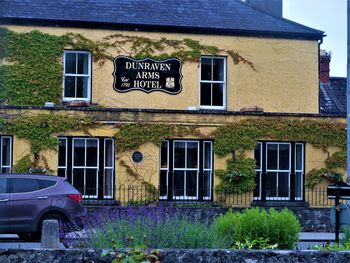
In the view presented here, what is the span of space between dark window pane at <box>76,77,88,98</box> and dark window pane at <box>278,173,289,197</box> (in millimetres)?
7788

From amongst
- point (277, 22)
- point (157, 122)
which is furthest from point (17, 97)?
point (277, 22)

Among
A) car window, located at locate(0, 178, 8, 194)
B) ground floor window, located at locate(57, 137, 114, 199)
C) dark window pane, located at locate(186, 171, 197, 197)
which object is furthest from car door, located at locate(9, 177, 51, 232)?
dark window pane, located at locate(186, 171, 197, 197)

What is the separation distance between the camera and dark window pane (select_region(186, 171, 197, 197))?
2695cm

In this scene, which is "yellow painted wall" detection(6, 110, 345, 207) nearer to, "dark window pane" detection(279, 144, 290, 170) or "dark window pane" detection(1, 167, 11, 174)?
"dark window pane" detection(1, 167, 11, 174)

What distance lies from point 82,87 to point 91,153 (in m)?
3.00

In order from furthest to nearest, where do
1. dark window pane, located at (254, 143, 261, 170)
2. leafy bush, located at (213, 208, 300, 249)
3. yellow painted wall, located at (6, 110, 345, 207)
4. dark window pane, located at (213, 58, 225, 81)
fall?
1. dark window pane, located at (213, 58, 225, 81)
2. dark window pane, located at (254, 143, 261, 170)
3. yellow painted wall, located at (6, 110, 345, 207)
4. leafy bush, located at (213, 208, 300, 249)

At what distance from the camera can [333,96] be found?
34844mm

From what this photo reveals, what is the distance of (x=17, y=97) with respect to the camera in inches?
1066

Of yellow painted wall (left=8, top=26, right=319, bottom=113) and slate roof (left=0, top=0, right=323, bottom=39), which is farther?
yellow painted wall (left=8, top=26, right=319, bottom=113)

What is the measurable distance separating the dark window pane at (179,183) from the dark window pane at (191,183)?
Answer: 184mm

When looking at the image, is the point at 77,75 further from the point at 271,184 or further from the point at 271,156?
the point at 271,184

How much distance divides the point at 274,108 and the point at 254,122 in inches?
87.8

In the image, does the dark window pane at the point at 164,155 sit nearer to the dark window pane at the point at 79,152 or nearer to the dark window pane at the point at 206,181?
the dark window pane at the point at 206,181

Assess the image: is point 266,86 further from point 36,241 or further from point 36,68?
point 36,241
